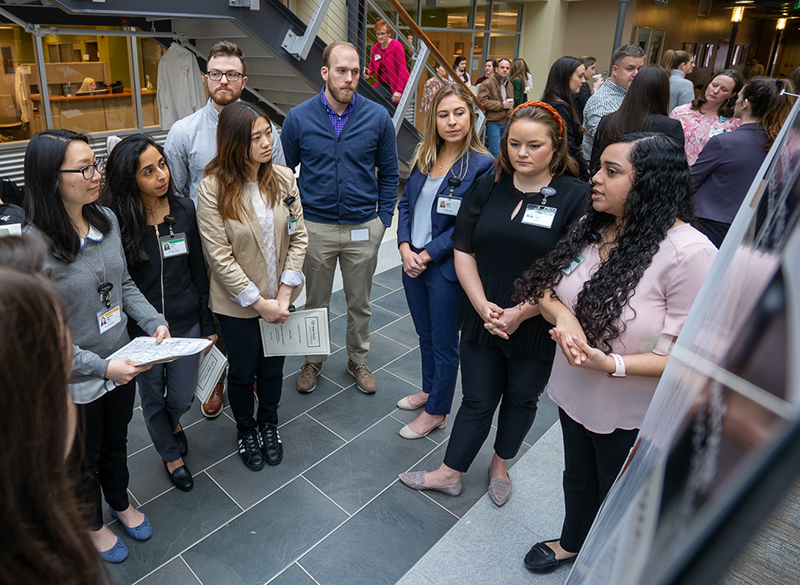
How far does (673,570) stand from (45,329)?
0.66 metres

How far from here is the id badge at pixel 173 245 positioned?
A: 7.16 feet

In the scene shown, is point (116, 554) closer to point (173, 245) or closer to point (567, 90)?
point (173, 245)

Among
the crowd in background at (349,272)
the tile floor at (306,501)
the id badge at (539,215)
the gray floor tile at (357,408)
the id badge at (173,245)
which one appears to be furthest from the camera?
the gray floor tile at (357,408)

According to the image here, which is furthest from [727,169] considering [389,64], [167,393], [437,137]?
[389,64]

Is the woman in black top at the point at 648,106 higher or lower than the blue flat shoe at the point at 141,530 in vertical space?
higher

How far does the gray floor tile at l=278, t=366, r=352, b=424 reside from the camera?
9.95 feet

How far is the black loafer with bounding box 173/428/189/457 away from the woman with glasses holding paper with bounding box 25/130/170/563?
0.57 m

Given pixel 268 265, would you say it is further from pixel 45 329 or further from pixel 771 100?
pixel 771 100

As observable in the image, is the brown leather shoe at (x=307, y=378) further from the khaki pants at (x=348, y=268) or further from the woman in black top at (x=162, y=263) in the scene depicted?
the woman in black top at (x=162, y=263)

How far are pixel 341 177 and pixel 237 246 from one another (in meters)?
0.86

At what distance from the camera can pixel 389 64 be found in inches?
257

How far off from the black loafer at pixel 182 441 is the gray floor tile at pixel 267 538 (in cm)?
53

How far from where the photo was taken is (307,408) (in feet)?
10.1

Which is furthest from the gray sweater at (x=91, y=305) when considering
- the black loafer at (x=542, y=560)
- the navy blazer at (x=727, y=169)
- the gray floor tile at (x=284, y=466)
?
the navy blazer at (x=727, y=169)
